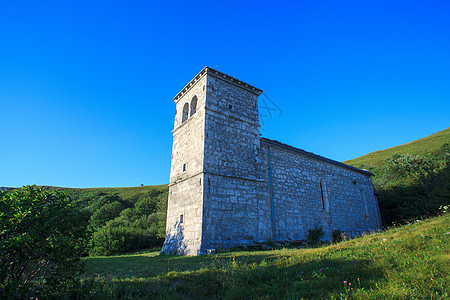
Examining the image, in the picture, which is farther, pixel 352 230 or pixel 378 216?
pixel 378 216

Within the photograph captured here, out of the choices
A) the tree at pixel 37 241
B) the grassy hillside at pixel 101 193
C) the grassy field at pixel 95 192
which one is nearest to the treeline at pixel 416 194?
the tree at pixel 37 241

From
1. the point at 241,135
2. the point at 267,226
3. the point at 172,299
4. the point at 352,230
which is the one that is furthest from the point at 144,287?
the point at 352,230

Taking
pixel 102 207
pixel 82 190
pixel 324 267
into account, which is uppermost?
pixel 82 190

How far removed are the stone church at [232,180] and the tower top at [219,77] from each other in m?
0.05

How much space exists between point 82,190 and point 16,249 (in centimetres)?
6237

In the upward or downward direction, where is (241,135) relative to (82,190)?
downward

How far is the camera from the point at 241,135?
1374 centimetres

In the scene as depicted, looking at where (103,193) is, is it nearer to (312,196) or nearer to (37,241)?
(312,196)

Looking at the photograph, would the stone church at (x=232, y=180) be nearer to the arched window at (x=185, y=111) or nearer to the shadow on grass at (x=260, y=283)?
the arched window at (x=185, y=111)

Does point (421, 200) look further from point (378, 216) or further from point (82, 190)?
point (82, 190)

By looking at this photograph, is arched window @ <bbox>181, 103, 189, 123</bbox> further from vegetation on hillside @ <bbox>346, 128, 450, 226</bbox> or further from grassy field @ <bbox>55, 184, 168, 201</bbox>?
grassy field @ <bbox>55, 184, 168, 201</bbox>

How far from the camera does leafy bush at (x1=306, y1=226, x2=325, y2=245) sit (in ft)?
47.0

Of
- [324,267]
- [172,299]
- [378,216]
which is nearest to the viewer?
[172,299]

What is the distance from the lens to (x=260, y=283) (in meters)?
5.11
